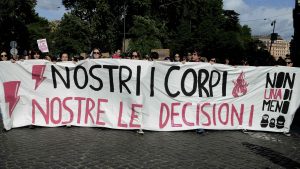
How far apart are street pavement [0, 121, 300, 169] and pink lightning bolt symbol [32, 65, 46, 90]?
1.05 metres

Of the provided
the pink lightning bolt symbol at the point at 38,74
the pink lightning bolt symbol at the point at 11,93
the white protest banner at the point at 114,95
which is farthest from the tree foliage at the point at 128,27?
the pink lightning bolt symbol at the point at 11,93

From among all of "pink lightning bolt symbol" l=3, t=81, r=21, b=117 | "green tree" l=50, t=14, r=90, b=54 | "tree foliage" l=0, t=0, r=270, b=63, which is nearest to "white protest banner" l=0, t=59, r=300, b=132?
"pink lightning bolt symbol" l=3, t=81, r=21, b=117

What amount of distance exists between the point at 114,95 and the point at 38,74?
70.7 inches

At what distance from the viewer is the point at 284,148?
9250 millimetres

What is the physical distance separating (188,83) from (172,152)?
8.53 feet

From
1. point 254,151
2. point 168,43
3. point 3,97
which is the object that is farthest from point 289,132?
point 168,43

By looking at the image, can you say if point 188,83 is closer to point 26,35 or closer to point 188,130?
point 188,130

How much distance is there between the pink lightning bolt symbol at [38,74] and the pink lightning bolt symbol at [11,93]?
417 millimetres

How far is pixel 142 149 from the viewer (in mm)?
8555

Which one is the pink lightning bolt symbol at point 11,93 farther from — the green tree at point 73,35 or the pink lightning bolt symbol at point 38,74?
the green tree at point 73,35

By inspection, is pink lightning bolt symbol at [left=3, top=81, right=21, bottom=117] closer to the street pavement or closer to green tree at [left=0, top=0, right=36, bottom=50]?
the street pavement

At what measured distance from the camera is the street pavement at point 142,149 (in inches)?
297

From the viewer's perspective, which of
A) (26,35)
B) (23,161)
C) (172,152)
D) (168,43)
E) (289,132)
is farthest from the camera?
(26,35)

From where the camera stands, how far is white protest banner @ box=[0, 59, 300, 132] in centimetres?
1032
